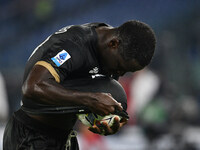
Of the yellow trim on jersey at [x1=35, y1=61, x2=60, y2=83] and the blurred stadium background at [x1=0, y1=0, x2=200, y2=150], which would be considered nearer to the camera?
the yellow trim on jersey at [x1=35, y1=61, x2=60, y2=83]

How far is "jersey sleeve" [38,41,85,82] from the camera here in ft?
9.74

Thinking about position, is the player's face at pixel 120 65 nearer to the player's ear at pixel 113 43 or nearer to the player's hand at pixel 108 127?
the player's ear at pixel 113 43

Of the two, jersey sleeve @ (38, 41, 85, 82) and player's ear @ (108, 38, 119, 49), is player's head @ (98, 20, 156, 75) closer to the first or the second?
player's ear @ (108, 38, 119, 49)

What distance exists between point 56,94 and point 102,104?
31cm

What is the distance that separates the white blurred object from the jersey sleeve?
18.8ft

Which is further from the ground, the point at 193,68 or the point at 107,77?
the point at 107,77

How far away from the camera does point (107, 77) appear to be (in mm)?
3385

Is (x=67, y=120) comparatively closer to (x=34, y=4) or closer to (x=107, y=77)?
(x=107, y=77)

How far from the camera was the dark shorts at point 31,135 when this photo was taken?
342cm

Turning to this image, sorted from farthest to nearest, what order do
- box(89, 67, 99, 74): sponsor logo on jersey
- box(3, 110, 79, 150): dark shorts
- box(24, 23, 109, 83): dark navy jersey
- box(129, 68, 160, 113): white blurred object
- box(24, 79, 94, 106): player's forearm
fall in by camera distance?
box(129, 68, 160, 113): white blurred object
box(3, 110, 79, 150): dark shorts
box(89, 67, 99, 74): sponsor logo on jersey
box(24, 23, 109, 83): dark navy jersey
box(24, 79, 94, 106): player's forearm

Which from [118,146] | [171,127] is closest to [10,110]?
[118,146]

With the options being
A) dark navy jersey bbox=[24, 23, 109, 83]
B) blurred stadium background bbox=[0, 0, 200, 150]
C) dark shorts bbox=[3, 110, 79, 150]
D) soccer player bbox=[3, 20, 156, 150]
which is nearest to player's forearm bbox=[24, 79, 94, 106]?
soccer player bbox=[3, 20, 156, 150]

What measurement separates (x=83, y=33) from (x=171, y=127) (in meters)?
5.36

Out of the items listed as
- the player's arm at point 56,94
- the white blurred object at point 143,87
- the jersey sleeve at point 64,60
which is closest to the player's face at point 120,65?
the jersey sleeve at point 64,60
